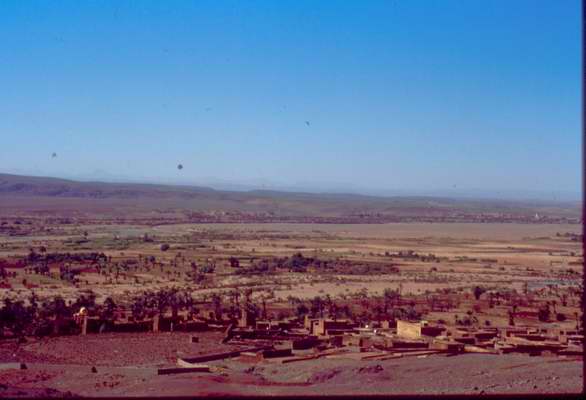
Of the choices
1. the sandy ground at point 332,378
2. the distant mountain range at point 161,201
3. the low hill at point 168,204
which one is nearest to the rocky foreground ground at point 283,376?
the sandy ground at point 332,378

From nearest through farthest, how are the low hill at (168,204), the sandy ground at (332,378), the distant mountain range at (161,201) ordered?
the sandy ground at (332,378)
the low hill at (168,204)
the distant mountain range at (161,201)

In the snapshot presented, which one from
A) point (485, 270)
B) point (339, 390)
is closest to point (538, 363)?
point (339, 390)

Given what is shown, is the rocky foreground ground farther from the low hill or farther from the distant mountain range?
the distant mountain range

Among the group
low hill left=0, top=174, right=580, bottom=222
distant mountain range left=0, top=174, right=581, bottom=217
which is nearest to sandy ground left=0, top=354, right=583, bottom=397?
low hill left=0, top=174, right=580, bottom=222

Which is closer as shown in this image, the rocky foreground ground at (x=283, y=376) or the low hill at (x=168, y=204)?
the rocky foreground ground at (x=283, y=376)

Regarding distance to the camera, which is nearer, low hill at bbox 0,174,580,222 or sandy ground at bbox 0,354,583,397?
sandy ground at bbox 0,354,583,397

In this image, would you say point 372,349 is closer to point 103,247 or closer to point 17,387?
point 17,387

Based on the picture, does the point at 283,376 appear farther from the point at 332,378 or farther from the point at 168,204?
the point at 168,204

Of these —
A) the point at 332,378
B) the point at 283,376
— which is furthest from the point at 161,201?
the point at 332,378

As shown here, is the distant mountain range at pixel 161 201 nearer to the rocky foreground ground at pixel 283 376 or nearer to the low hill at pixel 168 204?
the low hill at pixel 168 204
